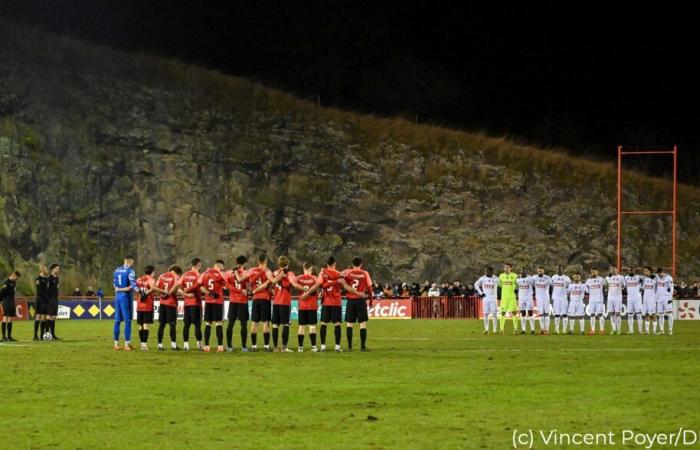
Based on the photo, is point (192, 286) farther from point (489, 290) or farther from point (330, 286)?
point (489, 290)

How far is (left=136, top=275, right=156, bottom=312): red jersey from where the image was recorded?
33.1 meters

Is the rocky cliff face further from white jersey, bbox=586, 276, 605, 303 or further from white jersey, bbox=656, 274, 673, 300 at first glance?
white jersey, bbox=656, 274, 673, 300

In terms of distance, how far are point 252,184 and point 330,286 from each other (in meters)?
49.9

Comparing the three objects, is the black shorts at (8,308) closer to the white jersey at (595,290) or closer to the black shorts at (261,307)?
the black shorts at (261,307)

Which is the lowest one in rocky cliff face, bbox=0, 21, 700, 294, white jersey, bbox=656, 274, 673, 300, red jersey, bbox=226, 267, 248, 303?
red jersey, bbox=226, 267, 248, 303

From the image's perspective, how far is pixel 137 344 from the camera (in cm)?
3697

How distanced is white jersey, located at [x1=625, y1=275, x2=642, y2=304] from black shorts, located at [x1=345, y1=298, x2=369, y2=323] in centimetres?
1704

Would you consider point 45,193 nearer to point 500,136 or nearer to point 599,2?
point 500,136

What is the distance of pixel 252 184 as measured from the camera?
81250 millimetres

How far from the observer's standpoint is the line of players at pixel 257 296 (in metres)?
31.9

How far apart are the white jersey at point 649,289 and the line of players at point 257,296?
16.8 m

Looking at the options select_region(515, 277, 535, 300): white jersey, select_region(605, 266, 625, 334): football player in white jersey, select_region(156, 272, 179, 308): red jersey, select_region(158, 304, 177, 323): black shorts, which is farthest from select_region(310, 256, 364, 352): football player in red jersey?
select_region(605, 266, 625, 334): football player in white jersey

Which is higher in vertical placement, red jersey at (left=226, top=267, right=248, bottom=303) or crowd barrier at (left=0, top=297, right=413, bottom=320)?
red jersey at (left=226, top=267, right=248, bottom=303)

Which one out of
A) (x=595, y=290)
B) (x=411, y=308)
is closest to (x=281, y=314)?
(x=595, y=290)
